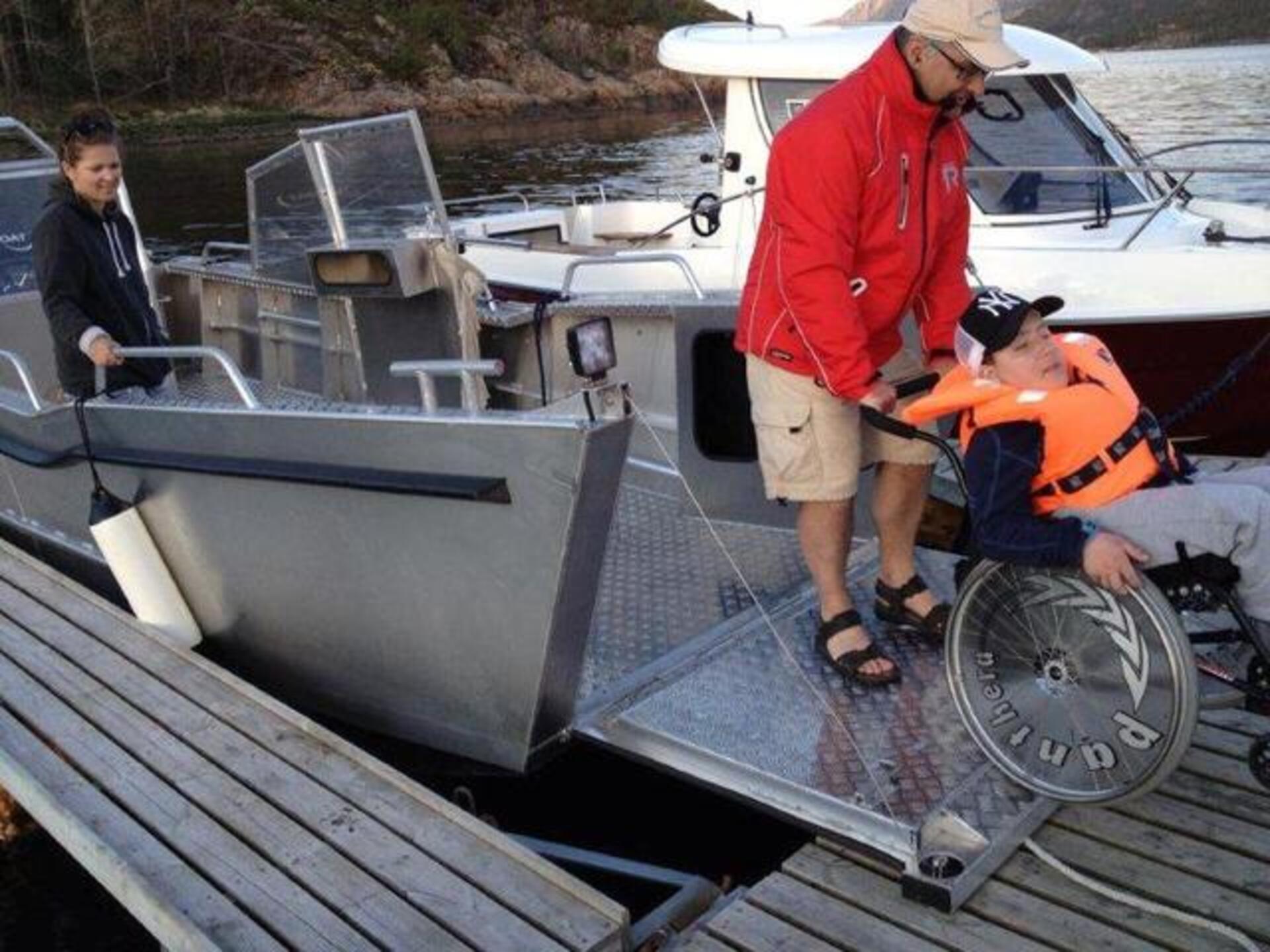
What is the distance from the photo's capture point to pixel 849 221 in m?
3.35

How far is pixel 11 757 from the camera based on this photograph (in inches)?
162

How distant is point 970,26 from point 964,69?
15 centimetres

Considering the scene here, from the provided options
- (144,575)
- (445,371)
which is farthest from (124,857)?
(445,371)

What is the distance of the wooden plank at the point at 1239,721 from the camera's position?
3.86 metres

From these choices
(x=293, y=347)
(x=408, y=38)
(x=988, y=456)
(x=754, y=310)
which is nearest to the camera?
(x=988, y=456)

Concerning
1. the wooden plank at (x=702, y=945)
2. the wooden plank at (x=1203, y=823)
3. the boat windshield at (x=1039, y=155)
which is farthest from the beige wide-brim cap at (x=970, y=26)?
the boat windshield at (x=1039, y=155)

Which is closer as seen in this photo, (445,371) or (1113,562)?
(1113,562)

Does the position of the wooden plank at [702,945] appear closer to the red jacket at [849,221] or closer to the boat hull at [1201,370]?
the red jacket at [849,221]

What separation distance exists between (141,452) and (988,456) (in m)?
2.90

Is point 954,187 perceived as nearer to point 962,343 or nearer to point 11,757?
point 962,343

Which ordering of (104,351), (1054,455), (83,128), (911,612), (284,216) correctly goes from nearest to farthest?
(1054,455)
(911,612)
(104,351)
(83,128)
(284,216)

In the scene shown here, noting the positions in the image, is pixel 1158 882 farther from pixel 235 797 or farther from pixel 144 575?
pixel 144 575

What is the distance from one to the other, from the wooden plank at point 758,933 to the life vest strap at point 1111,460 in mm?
1211

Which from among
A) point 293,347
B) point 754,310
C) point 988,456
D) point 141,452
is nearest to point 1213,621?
point 988,456
